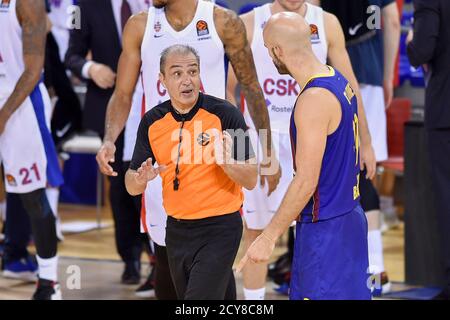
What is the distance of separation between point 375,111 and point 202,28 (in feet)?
6.22

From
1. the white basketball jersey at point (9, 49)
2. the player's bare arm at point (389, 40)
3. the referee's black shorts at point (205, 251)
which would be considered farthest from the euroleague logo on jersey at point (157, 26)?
the player's bare arm at point (389, 40)

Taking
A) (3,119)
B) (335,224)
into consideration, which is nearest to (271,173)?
(335,224)

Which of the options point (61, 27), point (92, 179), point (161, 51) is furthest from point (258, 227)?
point (92, 179)

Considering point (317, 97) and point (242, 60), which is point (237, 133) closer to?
point (317, 97)

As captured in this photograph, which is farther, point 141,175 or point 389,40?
point 389,40

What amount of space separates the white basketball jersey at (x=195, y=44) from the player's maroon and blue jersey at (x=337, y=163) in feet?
3.72

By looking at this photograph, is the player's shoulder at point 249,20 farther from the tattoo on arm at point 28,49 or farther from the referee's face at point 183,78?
the referee's face at point 183,78

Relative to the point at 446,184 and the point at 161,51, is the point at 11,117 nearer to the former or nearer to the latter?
the point at 161,51

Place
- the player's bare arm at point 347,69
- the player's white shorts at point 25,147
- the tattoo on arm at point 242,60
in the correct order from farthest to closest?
1. the player's white shorts at point 25,147
2. the player's bare arm at point 347,69
3. the tattoo on arm at point 242,60

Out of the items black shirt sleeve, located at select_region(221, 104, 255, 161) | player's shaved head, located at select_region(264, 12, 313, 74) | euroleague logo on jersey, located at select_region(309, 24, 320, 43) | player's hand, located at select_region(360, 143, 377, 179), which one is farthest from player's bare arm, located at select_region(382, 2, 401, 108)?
player's shaved head, located at select_region(264, 12, 313, 74)

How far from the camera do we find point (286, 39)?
159 inches

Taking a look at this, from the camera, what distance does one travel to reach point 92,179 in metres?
9.88

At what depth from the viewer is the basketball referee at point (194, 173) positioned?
446 centimetres

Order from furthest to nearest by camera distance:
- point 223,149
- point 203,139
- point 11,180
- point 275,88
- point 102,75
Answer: point 102,75 → point 11,180 → point 275,88 → point 203,139 → point 223,149
